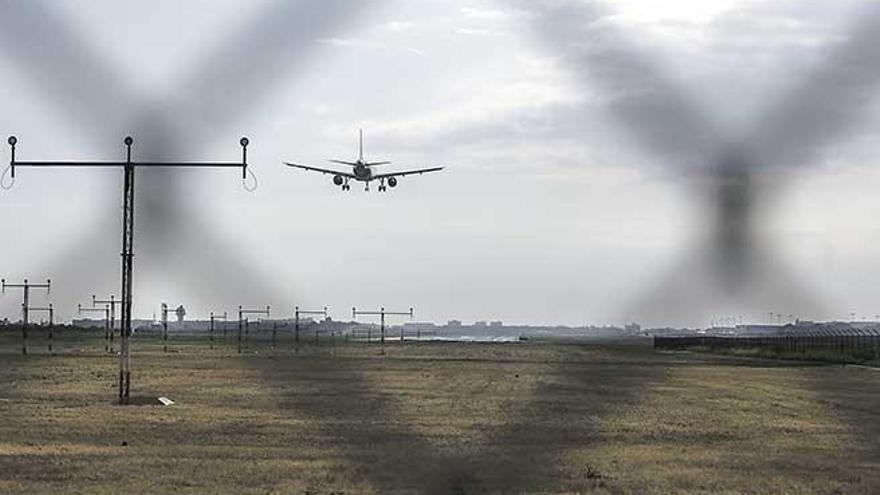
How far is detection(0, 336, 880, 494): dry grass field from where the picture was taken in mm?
17875

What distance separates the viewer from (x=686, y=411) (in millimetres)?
32875

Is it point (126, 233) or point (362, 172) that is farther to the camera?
point (362, 172)

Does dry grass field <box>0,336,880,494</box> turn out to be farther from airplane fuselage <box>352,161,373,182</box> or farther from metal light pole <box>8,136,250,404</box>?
airplane fuselage <box>352,161,373,182</box>

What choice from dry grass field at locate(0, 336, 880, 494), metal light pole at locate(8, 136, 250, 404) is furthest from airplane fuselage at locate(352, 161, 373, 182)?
metal light pole at locate(8, 136, 250, 404)

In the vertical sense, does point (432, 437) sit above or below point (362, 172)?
below

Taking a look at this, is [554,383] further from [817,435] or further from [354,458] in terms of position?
[354,458]

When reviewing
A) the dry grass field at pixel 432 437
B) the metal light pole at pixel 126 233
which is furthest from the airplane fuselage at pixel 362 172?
the metal light pole at pixel 126 233

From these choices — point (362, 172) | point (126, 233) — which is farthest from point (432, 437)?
point (362, 172)

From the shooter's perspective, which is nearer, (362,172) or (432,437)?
(432,437)

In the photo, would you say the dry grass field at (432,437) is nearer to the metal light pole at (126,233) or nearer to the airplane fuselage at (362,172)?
the metal light pole at (126,233)

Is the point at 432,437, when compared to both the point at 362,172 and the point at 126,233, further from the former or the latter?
the point at 362,172

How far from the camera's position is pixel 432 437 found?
952 inches

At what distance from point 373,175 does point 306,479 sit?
78395 mm

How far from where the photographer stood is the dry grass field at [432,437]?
58.6 ft
